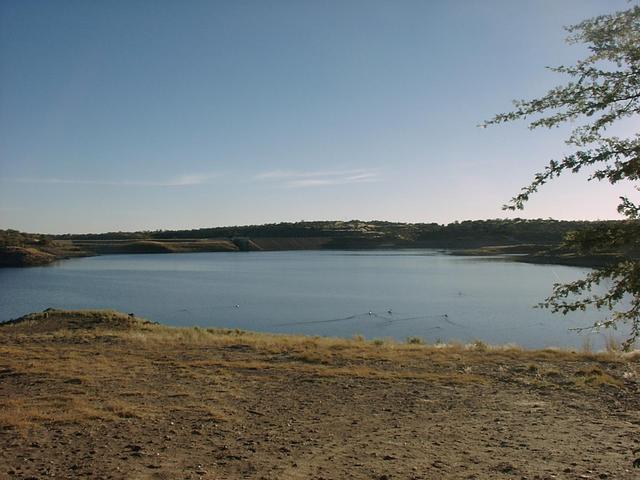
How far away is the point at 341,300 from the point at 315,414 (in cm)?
3353

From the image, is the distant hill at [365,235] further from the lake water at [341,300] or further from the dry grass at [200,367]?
the dry grass at [200,367]

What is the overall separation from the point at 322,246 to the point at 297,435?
138m

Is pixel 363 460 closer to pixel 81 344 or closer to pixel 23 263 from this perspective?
pixel 81 344

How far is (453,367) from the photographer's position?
15.1 meters

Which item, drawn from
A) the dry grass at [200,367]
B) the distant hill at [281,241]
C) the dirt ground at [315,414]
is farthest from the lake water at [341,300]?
the distant hill at [281,241]

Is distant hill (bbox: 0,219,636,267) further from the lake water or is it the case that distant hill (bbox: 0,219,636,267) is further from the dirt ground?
the dirt ground

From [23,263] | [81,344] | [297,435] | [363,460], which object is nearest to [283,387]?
[297,435]

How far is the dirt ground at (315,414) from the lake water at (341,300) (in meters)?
12.1

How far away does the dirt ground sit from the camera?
730 centimetres

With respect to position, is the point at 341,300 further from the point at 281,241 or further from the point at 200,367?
the point at 281,241

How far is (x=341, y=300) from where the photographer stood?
43.5 m

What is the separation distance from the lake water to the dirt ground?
1212cm

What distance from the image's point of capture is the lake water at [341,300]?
Result: 30250mm

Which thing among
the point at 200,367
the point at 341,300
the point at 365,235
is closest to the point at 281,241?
the point at 365,235
